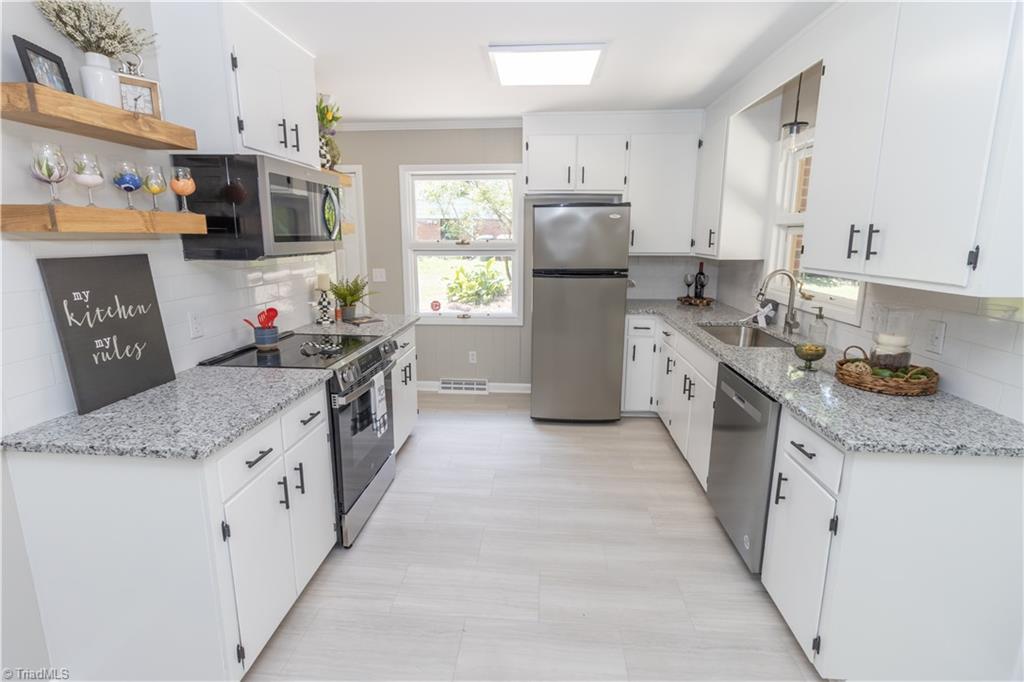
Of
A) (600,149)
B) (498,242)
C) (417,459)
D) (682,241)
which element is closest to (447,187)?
(498,242)

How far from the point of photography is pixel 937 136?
150 cm

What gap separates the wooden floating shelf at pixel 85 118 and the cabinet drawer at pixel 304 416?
108cm

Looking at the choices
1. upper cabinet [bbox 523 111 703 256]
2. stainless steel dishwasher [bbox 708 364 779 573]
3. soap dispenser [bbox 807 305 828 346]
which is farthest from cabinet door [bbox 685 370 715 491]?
upper cabinet [bbox 523 111 703 256]

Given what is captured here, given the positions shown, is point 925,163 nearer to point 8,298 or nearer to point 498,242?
point 8,298

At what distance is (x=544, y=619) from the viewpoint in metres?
1.92

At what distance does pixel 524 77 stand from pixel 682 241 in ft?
6.13

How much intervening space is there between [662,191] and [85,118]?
360 centimetres

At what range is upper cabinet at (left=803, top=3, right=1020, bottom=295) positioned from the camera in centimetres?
135

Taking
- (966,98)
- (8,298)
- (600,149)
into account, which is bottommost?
(8,298)

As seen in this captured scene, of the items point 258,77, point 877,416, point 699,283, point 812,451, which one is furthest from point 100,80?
point 699,283

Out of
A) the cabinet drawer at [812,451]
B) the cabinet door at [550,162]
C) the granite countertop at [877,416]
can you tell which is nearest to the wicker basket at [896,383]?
the granite countertop at [877,416]

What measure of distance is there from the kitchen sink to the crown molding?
249 centimetres

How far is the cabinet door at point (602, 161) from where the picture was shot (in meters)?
3.85

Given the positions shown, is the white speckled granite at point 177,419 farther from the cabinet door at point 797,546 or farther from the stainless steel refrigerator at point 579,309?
the stainless steel refrigerator at point 579,309
